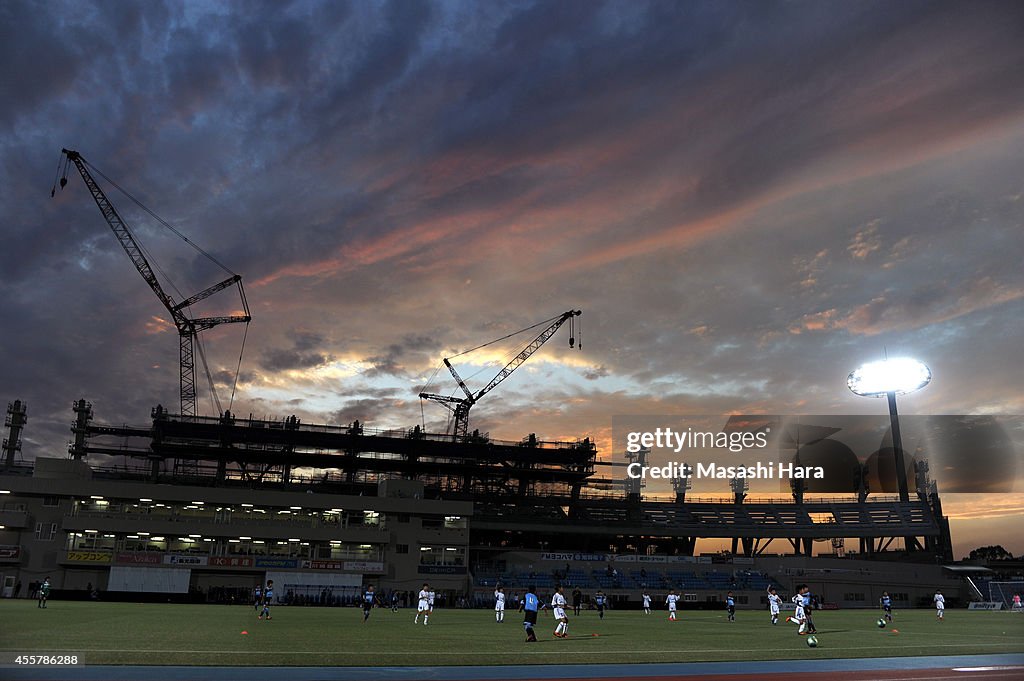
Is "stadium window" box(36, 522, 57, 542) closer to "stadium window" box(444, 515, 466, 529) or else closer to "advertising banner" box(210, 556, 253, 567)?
"advertising banner" box(210, 556, 253, 567)

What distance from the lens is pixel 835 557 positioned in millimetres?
102000

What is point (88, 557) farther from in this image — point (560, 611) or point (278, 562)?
point (560, 611)

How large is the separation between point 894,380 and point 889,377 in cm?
80

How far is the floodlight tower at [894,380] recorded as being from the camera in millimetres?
106000

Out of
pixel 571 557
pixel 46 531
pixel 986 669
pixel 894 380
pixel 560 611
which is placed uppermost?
pixel 894 380

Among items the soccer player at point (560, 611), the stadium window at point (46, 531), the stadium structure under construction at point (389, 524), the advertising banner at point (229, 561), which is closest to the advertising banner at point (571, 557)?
the stadium structure under construction at point (389, 524)

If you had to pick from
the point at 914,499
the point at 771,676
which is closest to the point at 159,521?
the point at 771,676

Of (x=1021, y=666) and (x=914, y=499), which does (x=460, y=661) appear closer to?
(x=1021, y=666)

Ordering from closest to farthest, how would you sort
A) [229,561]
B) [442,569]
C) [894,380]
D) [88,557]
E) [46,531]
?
[88,557]
[46,531]
[229,561]
[442,569]
[894,380]

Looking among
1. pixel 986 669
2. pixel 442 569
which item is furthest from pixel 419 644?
pixel 442 569

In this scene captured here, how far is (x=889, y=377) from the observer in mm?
108438

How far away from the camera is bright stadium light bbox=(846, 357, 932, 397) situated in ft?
347

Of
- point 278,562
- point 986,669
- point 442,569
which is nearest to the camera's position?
point 986,669

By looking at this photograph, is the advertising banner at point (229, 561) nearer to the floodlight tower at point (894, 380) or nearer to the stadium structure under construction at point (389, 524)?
the stadium structure under construction at point (389, 524)
